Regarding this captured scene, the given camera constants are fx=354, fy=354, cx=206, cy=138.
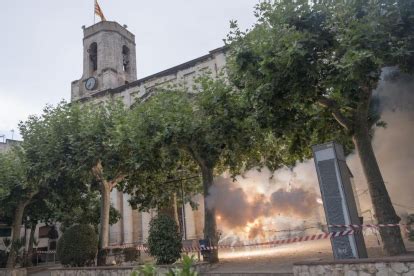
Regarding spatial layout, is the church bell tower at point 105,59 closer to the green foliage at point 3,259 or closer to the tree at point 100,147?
the green foliage at point 3,259

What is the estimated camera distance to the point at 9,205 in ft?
70.2

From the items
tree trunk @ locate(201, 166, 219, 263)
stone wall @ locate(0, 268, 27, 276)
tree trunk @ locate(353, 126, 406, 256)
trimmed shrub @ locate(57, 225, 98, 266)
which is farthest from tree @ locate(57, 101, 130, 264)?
tree trunk @ locate(353, 126, 406, 256)

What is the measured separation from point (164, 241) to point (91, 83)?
30.2 m

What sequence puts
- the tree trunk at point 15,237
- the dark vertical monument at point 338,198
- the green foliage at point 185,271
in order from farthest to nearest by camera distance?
the tree trunk at point 15,237 < the dark vertical monument at point 338,198 < the green foliage at point 185,271

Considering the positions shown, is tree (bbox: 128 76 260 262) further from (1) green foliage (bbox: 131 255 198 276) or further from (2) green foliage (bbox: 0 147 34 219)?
(1) green foliage (bbox: 131 255 198 276)

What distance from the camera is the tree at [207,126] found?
1463 cm

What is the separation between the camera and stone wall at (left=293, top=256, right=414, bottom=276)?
7637 millimetres

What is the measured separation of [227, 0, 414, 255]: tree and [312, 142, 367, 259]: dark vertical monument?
5.65ft

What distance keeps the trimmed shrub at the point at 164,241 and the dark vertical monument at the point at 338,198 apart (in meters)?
5.90

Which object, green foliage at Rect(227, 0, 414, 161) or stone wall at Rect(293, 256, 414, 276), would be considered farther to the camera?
green foliage at Rect(227, 0, 414, 161)

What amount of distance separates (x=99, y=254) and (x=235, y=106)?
9555 millimetres

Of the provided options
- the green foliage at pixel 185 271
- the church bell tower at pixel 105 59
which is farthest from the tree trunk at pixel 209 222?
the church bell tower at pixel 105 59

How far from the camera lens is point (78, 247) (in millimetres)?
15875

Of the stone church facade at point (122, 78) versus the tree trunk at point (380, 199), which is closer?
the tree trunk at point (380, 199)
